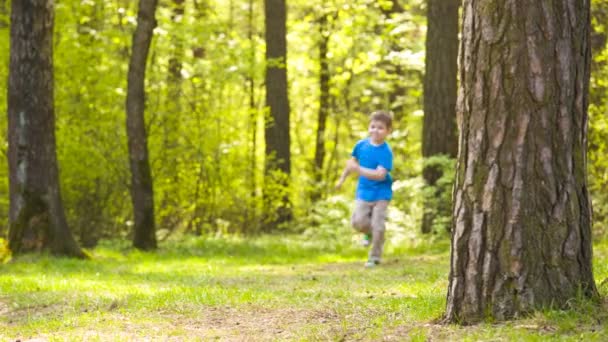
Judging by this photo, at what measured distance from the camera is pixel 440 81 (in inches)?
633

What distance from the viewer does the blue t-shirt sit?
11617mm

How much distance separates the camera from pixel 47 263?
1215cm

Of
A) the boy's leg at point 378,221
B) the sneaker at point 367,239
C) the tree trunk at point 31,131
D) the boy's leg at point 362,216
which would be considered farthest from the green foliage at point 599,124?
the tree trunk at point 31,131

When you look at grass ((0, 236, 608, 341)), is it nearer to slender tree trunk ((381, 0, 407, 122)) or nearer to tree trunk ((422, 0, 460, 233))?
tree trunk ((422, 0, 460, 233))

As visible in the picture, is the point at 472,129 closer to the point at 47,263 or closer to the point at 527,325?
the point at 527,325

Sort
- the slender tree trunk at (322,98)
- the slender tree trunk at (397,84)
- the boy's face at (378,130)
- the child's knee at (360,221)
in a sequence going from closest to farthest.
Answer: the boy's face at (378,130) < the child's knee at (360,221) < the slender tree trunk at (397,84) < the slender tree trunk at (322,98)

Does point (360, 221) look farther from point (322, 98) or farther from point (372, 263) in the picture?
point (322, 98)

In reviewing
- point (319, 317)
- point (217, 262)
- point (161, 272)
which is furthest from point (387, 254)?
point (319, 317)

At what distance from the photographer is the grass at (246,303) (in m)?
5.61

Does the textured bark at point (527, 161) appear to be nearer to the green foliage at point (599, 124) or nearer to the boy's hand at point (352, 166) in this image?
the boy's hand at point (352, 166)

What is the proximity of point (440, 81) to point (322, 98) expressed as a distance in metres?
14.9

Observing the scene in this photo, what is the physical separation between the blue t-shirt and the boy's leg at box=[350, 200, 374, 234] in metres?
0.08

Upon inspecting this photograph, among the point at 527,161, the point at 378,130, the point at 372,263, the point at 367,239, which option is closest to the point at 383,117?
the point at 378,130

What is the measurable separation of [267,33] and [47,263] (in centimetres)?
Answer: 1088
